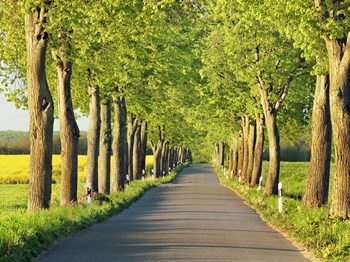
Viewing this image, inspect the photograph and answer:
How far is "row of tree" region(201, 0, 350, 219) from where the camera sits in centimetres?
1995

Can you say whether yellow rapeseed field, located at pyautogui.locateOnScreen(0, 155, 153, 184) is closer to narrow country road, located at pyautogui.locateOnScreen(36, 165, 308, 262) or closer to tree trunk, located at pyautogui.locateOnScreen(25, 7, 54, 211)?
narrow country road, located at pyautogui.locateOnScreen(36, 165, 308, 262)

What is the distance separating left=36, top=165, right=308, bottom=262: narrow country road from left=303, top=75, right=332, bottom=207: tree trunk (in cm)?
194

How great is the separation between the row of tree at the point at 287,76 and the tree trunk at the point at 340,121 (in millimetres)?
24

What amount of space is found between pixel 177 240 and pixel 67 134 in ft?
31.5

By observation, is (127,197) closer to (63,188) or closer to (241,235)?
(63,188)

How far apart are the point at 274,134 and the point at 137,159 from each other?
22.8 meters

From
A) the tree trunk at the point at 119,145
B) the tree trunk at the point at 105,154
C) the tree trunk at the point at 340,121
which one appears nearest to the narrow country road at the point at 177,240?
the tree trunk at the point at 340,121

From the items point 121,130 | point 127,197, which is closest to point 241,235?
point 127,197

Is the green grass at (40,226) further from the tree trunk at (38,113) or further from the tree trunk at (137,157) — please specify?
the tree trunk at (137,157)

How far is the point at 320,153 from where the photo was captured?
25.4 m

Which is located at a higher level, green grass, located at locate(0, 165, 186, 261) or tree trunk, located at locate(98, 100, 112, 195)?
tree trunk, located at locate(98, 100, 112, 195)

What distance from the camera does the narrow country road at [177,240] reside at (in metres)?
14.7

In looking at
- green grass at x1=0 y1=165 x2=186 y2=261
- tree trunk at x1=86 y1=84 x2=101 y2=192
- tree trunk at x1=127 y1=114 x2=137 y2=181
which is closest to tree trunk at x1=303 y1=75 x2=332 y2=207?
green grass at x1=0 y1=165 x2=186 y2=261

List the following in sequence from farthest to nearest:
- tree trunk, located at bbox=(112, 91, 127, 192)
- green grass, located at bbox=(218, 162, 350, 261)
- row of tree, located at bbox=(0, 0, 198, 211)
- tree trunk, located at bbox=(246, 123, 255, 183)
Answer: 1. tree trunk, located at bbox=(246, 123, 255, 183)
2. tree trunk, located at bbox=(112, 91, 127, 192)
3. row of tree, located at bbox=(0, 0, 198, 211)
4. green grass, located at bbox=(218, 162, 350, 261)
